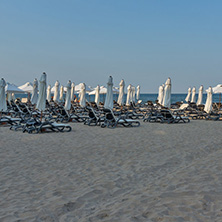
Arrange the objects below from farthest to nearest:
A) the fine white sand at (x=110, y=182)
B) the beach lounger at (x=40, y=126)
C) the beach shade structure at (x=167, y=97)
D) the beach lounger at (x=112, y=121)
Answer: the beach shade structure at (x=167, y=97) < the beach lounger at (x=112, y=121) < the beach lounger at (x=40, y=126) < the fine white sand at (x=110, y=182)

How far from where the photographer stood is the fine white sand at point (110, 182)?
2836 millimetres

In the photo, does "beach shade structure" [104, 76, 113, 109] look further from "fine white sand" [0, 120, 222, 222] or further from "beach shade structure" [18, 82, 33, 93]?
"beach shade structure" [18, 82, 33, 93]

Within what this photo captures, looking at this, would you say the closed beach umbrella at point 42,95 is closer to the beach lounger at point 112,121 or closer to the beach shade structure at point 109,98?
the beach lounger at point 112,121

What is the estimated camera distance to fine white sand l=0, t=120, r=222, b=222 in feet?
9.30

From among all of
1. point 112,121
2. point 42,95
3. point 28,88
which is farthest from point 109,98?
point 28,88

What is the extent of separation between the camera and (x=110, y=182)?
12.6ft

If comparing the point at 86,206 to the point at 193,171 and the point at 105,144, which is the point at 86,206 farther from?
the point at 105,144

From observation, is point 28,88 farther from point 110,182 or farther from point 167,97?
point 110,182

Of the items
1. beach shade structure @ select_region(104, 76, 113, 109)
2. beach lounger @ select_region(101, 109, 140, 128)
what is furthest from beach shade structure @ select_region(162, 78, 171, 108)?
beach lounger @ select_region(101, 109, 140, 128)

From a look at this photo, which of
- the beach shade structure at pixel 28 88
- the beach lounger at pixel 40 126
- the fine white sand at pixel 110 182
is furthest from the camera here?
the beach shade structure at pixel 28 88

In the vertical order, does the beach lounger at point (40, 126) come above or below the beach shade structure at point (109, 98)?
below

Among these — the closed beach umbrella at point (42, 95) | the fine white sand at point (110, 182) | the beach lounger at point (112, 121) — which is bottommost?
the fine white sand at point (110, 182)

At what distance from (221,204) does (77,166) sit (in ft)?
8.12

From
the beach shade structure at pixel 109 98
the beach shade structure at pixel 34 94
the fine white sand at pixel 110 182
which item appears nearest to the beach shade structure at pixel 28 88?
the beach shade structure at pixel 34 94
